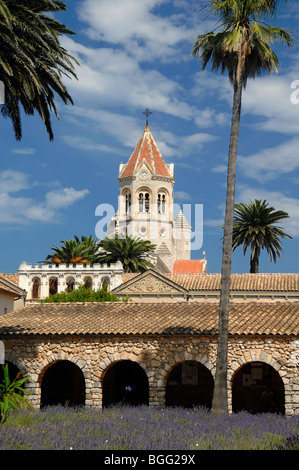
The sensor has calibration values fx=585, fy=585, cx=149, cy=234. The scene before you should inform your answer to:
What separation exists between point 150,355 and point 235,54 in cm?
1162

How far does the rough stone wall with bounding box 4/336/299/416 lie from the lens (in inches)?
838

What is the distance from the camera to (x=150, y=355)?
2245 cm

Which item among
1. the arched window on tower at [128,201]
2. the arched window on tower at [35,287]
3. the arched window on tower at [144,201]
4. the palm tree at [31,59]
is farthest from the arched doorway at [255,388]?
the arched window on tower at [128,201]

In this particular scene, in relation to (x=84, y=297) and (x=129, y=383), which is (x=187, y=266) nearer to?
(x=84, y=297)

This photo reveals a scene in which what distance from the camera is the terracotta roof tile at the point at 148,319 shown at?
73.1ft

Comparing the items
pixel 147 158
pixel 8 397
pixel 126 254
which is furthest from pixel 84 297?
pixel 147 158

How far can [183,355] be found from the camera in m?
22.1

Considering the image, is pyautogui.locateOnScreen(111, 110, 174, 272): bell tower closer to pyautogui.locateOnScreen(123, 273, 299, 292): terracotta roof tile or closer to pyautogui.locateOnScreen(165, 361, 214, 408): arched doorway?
pyautogui.locateOnScreen(123, 273, 299, 292): terracotta roof tile

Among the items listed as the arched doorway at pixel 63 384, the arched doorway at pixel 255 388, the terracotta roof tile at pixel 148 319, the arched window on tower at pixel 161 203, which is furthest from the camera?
the arched window on tower at pixel 161 203

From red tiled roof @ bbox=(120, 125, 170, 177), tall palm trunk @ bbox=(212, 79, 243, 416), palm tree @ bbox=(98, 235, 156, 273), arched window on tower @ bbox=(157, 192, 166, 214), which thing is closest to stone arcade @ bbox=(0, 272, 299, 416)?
tall palm trunk @ bbox=(212, 79, 243, 416)

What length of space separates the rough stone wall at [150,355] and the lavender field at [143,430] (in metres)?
1.67

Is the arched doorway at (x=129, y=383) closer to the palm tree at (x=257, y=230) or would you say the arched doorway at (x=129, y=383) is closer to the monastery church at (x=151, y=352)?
the monastery church at (x=151, y=352)

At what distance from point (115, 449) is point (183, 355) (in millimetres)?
8557
